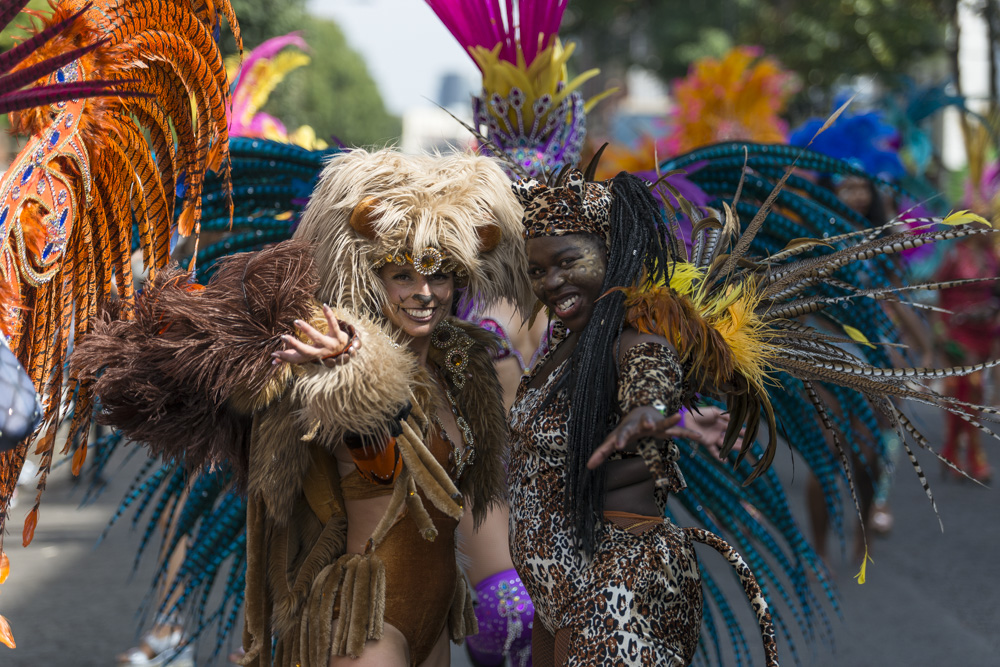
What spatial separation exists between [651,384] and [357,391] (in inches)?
24.2

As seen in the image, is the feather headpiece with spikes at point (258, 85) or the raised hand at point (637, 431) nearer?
the raised hand at point (637, 431)

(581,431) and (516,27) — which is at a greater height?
(516,27)

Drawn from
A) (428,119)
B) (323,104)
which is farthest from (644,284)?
(428,119)

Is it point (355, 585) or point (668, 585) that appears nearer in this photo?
point (668, 585)

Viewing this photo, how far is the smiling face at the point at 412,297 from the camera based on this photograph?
231 cm

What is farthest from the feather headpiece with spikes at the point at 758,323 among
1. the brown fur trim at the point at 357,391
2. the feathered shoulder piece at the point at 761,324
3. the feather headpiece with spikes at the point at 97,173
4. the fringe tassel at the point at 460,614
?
the feather headpiece with spikes at the point at 97,173

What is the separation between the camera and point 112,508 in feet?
23.3

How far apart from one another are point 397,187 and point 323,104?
40276 millimetres

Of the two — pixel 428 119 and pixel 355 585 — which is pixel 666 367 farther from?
pixel 428 119

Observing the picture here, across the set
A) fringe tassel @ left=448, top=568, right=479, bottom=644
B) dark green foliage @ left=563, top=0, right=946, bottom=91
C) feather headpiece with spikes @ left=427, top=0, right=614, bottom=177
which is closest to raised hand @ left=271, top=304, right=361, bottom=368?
fringe tassel @ left=448, top=568, right=479, bottom=644

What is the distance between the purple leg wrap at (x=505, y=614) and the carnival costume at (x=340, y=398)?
0.52 ft

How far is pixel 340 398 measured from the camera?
204 cm

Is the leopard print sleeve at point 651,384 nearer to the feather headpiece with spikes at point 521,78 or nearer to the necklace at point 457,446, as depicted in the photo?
the necklace at point 457,446

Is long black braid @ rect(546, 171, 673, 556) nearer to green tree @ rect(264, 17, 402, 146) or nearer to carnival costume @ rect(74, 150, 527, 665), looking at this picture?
carnival costume @ rect(74, 150, 527, 665)
